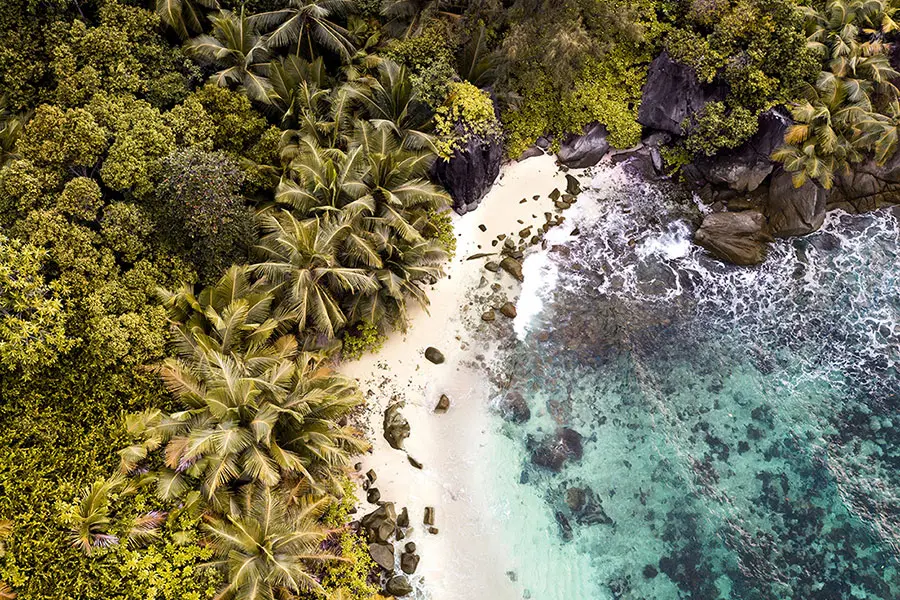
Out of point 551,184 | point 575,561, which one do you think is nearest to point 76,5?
point 551,184

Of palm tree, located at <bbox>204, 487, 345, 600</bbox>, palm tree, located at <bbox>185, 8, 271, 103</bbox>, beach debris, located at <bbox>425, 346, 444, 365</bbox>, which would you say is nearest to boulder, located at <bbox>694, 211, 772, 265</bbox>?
beach debris, located at <bbox>425, 346, 444, 365</bbox>

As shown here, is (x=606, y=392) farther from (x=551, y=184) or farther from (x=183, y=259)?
(x=183, y=259)

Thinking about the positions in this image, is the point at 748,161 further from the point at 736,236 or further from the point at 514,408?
the point at 514,408

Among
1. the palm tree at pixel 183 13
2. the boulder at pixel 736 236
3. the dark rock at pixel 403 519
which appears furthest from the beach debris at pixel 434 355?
the palm tree at pixel 183 13

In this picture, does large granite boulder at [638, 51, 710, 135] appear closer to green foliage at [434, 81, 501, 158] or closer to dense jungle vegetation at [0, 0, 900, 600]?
dense jungle vegetation at [0, 0, 900, 600]

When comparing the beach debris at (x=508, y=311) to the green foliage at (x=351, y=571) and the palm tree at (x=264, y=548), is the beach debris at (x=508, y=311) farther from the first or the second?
the palm tree at (x=264, y=548)

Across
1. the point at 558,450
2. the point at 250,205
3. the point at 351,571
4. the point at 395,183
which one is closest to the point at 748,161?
the point at 558,450
